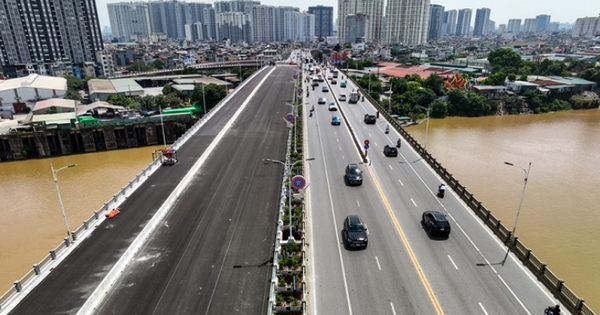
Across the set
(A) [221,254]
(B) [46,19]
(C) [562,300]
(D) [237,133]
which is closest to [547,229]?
(C) [562,300]

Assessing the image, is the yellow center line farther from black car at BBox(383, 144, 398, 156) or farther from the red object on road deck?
the red object on road deck

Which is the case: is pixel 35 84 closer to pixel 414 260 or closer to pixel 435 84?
pixel 414 260

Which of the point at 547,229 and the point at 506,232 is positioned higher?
the point at 506,232

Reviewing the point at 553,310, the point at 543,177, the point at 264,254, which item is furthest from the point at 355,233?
the point at 543,177

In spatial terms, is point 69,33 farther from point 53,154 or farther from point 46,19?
point 53,154

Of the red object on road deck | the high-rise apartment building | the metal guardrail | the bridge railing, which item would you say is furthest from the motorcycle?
the high-rise apartment building
